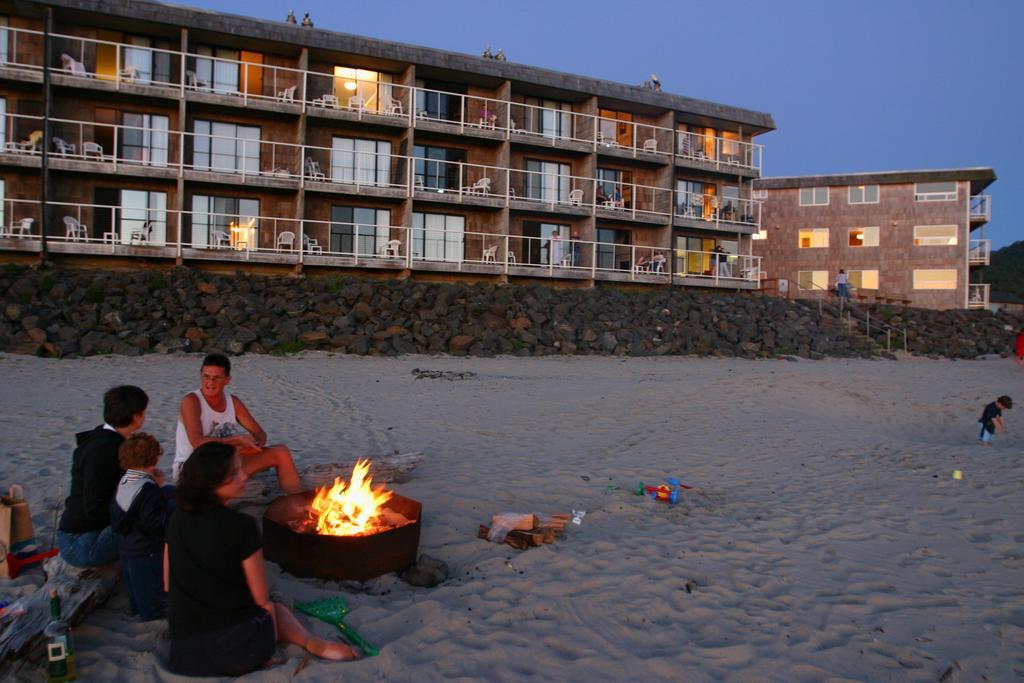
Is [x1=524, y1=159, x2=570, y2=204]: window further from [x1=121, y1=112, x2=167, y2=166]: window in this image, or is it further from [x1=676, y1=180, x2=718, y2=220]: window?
[x1=121, y1=112, x2=167, y2=166]: window

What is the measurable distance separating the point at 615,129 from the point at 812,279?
1888cm

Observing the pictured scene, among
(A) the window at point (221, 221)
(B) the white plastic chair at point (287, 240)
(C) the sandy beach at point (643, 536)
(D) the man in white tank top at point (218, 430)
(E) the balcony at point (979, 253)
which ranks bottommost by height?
(C) the sandy beach at point (643, 536)

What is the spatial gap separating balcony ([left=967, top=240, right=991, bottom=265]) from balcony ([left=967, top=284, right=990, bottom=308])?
1408 millimetres

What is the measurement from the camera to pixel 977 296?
37531 millimetres

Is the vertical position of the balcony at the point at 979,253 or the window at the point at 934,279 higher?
the balcony at the point at 979,253

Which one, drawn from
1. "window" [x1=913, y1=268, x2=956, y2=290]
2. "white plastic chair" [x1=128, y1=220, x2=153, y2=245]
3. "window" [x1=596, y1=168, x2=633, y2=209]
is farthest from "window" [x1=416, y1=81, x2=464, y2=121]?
"window" [x1=913, y1=268, x2=956, y2=290]

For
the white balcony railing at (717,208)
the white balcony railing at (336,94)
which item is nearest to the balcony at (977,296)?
the white balcony railing at (717,208)

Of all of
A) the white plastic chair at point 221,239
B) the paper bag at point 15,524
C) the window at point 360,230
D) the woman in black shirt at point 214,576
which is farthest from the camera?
the window at point 360,230

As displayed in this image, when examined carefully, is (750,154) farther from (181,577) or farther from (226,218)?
(181,577)

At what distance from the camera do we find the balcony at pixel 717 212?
28672mm

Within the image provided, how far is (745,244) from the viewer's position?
30.6 meters

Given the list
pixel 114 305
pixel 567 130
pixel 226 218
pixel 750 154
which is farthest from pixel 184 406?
pixel 750 154

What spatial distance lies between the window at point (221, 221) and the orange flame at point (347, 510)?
1828cm

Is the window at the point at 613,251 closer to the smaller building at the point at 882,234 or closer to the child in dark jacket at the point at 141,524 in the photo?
the smaller building at the point at 882,234
